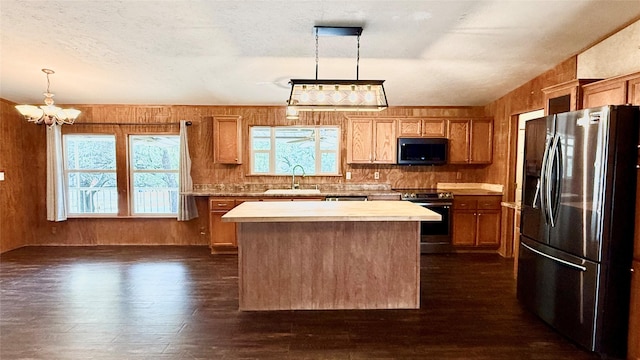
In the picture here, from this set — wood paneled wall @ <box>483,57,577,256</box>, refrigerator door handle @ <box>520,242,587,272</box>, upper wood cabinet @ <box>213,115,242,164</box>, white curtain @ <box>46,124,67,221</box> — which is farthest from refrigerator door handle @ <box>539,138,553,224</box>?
white curtain @ <box>46,124,67,221</box>

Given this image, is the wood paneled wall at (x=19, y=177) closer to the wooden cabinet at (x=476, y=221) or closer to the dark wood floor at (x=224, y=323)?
the dark wood floor at (x=224, y=323)

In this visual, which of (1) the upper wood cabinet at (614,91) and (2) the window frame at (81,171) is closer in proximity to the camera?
(1) the upper wood cabinet at (614,91)

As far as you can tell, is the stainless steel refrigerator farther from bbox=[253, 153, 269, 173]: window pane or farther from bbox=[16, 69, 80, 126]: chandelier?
bbox=[16, 69, 80, 126]: chandelier

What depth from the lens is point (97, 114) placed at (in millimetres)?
5352

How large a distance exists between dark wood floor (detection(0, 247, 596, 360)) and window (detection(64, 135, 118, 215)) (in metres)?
1.46

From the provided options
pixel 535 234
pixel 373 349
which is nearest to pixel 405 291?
pixel 373 349

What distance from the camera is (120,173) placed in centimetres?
543

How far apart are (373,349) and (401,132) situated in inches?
137

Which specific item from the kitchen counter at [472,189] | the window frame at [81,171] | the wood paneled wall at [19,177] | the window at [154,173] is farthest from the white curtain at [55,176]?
the kitchen counter at [472,189]

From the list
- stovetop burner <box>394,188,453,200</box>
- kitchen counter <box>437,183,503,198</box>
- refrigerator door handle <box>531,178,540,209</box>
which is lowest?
stovetop burner <box>394,188,453,200</box>

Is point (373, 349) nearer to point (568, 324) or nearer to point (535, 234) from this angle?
point (568, 324)

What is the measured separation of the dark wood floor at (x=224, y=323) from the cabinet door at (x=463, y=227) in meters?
0.83

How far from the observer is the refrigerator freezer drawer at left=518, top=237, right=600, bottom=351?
2418mm

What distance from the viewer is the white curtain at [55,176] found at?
513cm
